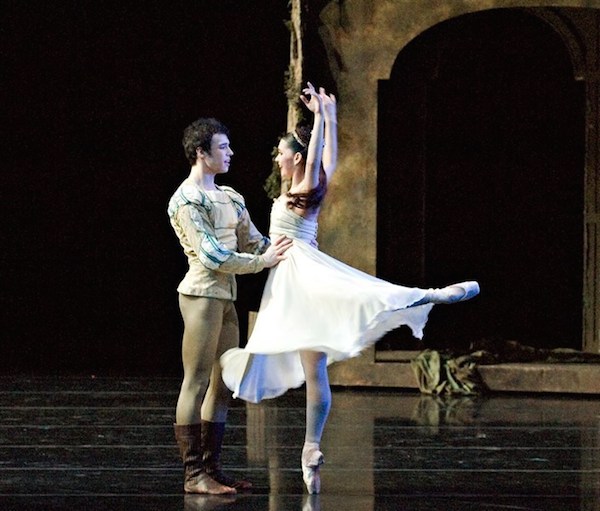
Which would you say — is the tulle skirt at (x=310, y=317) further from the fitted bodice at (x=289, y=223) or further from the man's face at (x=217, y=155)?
the man's face at (x=217, y=155)

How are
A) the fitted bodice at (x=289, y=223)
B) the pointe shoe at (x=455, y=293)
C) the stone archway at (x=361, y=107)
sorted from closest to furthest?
the pointe shoe at (x=455, y=293) < the fitted bodice at (x=289, y=223) < the stone archway at (x=361, y=107)

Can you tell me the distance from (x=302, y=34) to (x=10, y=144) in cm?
Answer: 313

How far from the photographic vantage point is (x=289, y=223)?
668cm

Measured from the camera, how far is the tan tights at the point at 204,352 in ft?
21.3

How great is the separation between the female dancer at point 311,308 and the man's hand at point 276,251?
0.02m

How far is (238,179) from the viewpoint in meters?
12.6

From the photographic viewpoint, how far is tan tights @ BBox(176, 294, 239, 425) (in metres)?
6.50

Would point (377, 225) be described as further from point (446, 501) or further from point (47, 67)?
point (446, 501)

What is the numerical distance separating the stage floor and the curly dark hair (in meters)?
1.32

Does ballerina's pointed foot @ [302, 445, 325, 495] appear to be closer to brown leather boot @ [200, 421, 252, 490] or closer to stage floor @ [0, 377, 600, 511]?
stage floor @ [0, 377, 600, 511]

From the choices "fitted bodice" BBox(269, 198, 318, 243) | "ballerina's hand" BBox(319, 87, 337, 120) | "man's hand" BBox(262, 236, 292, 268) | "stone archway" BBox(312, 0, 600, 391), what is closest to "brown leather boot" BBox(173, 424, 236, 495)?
"man's hand" BBox(262, 236, 292, 268)

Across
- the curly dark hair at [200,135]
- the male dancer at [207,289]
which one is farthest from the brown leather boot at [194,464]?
the curly dark hair at [200,135]

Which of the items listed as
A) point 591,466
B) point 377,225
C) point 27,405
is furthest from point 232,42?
point 591,466

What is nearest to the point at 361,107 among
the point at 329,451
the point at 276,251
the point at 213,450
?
the point at 329,451
